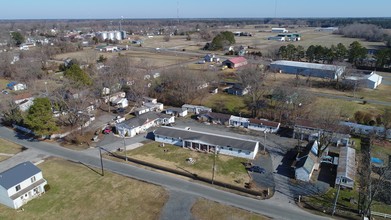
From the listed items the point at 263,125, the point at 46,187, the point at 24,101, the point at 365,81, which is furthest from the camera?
the point at 365,81

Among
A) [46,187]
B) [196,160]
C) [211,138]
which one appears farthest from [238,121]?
[46,187]

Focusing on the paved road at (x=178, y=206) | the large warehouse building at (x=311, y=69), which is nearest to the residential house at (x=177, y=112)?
the paved road at (x=178, y=206)

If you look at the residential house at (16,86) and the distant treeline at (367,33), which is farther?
the distant treeline at (367,33)

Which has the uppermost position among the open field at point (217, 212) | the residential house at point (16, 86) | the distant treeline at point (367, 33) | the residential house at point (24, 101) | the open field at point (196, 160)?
the distant treeline at point (367, 33)

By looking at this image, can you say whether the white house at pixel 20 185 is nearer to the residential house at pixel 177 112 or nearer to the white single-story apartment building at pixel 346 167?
the residential house at pixel 177 112

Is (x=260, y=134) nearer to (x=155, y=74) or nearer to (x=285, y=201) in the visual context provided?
(x=285, y=201)

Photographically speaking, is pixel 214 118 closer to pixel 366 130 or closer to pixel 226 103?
pixel 226 103
